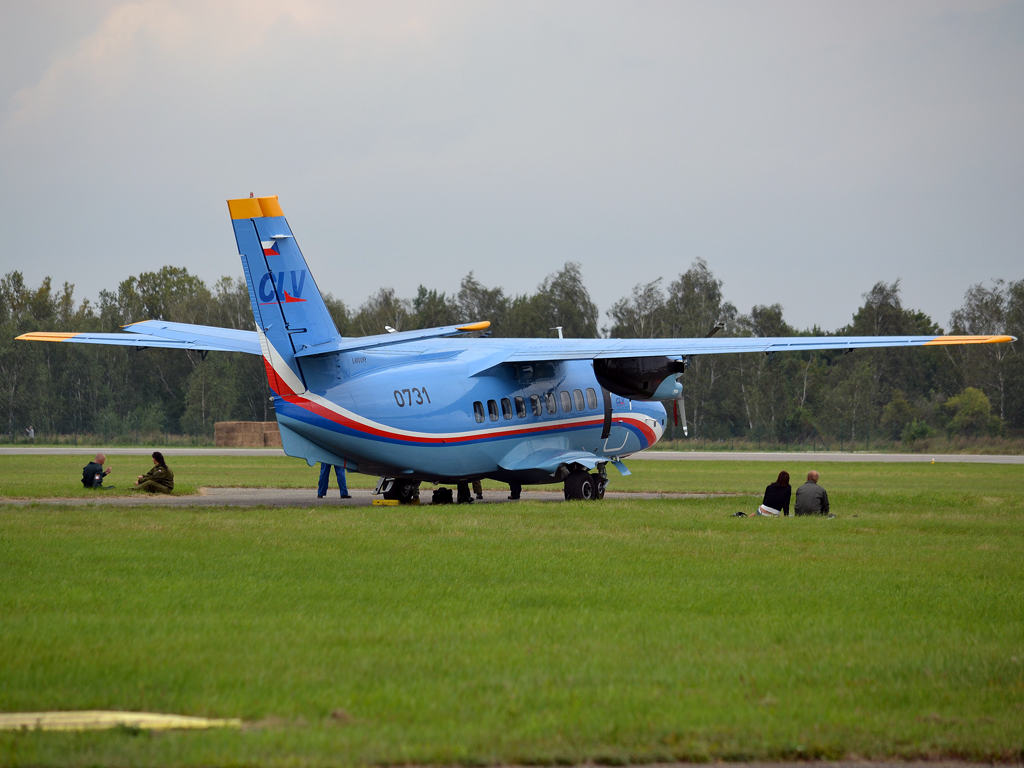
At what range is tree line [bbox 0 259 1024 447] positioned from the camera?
7912 cm

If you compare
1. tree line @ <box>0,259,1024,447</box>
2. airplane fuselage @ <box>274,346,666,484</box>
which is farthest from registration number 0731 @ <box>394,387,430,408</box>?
tree line @ <box>0,259,1024,447</box>

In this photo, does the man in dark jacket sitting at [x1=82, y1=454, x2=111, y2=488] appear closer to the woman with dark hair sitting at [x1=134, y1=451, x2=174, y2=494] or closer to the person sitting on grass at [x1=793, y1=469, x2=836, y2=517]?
the woman with dark hair sitting at [x1=134, y1=451, x2=174, y2=494]

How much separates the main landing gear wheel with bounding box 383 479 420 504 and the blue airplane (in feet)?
0.10

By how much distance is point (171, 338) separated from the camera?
81.9 feet

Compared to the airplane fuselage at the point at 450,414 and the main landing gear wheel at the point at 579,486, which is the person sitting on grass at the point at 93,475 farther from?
the main landing gear wheel at the point at 579,486

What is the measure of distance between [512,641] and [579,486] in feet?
58.1

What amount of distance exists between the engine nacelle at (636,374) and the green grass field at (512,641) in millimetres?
10283

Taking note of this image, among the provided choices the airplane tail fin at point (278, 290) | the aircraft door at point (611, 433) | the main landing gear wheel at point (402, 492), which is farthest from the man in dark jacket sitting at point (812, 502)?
the airplane tail fin at point (278, 290)

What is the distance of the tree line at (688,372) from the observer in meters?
79.1

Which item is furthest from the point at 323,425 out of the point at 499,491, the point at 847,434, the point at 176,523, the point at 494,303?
the point at 494,303

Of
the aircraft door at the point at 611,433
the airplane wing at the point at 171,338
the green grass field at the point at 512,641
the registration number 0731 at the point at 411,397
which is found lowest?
the green grass field at the point at 512,641

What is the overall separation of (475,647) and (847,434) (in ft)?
233

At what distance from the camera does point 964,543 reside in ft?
55.9

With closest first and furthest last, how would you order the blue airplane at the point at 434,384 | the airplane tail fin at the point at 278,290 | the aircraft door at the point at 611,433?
the airplane tail fin at the point at 278,290, the blue airplane at the point at 434,384, the aircraft door at the point at 611,433
